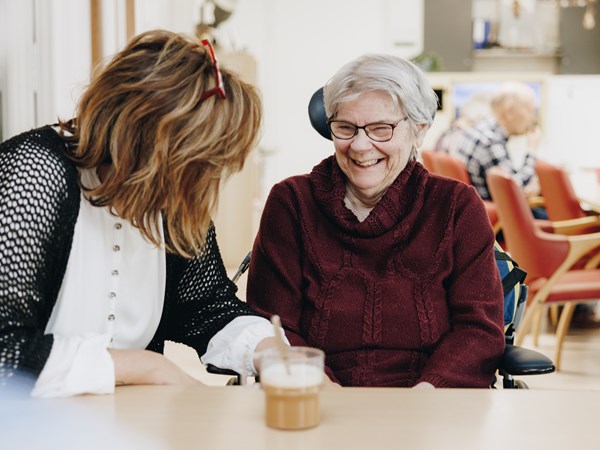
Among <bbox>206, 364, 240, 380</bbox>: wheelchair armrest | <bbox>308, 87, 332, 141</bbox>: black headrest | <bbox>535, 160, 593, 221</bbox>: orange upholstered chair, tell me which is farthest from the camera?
<bbox>535, 160, 593, 221</bbox>: orange upholstered chair

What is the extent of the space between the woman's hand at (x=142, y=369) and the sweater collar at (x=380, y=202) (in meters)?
0.64

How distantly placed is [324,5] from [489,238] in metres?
7.38

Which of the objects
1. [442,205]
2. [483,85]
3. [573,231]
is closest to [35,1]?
[442,205]

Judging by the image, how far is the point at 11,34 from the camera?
104 inches

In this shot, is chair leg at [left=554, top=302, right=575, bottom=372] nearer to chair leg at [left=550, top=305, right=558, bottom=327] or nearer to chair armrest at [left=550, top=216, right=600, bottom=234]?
chair armrest at [left=550, top=216, right=600, bottom=234]

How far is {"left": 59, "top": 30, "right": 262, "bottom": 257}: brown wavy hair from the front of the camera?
127 cm

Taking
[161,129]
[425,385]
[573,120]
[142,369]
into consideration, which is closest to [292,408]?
[142,369]

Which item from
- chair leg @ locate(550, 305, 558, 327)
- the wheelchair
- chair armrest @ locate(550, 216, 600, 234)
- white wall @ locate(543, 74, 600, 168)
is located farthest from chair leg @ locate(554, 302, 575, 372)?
white wall @ locate(543, 74, 600, 168)

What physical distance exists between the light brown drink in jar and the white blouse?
0.20 meters

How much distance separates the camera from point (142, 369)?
4.18 ft

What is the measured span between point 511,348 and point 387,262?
0.33m

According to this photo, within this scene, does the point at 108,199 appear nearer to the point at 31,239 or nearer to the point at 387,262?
the point at 31,239

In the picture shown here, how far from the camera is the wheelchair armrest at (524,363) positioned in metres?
1.68

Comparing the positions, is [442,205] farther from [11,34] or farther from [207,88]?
[11,34]
